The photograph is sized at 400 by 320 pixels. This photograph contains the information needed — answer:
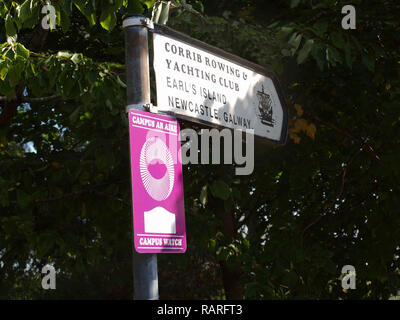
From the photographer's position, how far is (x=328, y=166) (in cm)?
864

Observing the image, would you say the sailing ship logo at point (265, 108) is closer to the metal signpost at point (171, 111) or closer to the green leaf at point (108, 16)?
the metal signpost at point (171, 111)

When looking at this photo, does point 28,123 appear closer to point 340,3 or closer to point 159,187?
point 340,3

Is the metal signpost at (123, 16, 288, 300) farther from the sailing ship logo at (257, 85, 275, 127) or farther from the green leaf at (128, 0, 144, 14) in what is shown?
the green leaf at (128, 0, 144, 14)

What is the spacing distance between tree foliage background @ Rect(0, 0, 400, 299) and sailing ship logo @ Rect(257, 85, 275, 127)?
1.99 meters

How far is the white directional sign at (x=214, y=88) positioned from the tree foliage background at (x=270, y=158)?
1.98 m

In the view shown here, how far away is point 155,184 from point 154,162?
9cm

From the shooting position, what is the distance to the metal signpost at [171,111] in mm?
2682

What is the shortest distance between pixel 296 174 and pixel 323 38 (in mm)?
2797

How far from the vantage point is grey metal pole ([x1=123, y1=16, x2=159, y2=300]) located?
2.70 metres

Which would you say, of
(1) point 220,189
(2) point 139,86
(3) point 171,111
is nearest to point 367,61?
(1) point 220,189

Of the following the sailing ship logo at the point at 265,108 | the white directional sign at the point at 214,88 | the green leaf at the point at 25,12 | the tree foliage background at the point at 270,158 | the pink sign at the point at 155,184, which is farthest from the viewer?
the tree foliage background at the point at 270,158

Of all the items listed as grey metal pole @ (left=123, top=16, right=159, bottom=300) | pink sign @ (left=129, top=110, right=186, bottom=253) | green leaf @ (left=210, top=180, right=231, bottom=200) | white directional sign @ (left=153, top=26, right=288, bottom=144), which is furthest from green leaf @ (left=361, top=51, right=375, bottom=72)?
pink sign @ (left=129, top=110, right=186, bottom=253)

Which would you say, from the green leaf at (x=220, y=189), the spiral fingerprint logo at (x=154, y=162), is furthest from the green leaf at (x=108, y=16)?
the green leaf at (x=220, y=189)
